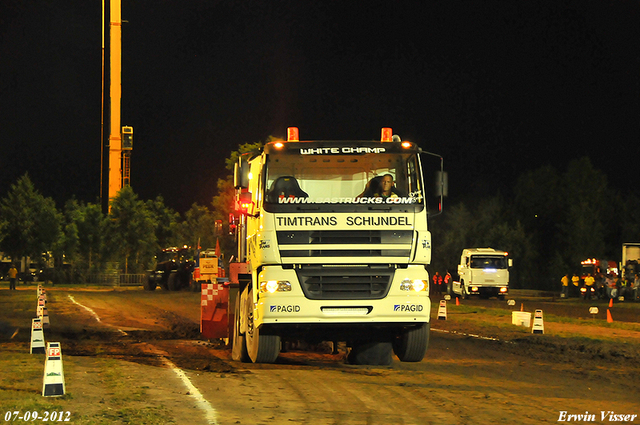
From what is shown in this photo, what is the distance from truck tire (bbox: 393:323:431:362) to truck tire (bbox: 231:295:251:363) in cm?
261

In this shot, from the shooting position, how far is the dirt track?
376 inches

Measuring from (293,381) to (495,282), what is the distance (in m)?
36.7

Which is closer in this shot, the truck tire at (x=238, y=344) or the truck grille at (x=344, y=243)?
the truck grille at (x=344, y=243)

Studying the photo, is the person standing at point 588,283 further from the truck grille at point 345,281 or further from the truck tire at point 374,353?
the truck grille at point 345,281

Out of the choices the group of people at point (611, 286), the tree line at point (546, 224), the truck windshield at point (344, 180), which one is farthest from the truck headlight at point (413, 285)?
the tree line at point (546, 224)

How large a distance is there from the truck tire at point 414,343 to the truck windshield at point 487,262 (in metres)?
34.2

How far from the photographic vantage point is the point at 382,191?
12.6m

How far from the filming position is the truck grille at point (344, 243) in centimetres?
1214

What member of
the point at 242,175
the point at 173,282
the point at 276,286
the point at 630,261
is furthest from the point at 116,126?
the point at 276,286

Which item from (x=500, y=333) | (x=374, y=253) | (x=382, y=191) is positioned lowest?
(x=500, y=333)

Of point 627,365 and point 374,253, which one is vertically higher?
point 374,253

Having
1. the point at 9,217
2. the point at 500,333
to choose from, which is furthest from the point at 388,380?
the point at 9,217

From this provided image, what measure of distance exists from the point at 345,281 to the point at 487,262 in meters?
36.2

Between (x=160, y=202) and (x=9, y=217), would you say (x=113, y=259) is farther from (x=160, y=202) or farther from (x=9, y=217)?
(x=160, y=202)
